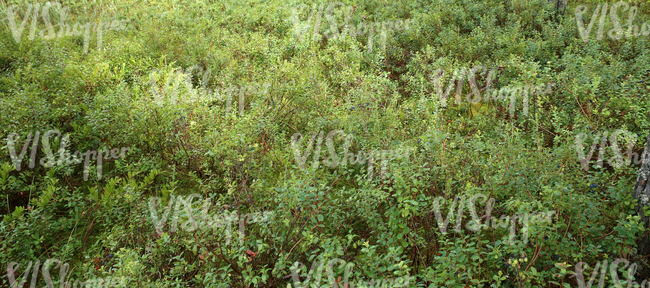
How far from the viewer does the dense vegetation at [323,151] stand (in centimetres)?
282

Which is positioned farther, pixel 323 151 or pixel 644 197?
pixel 323 151

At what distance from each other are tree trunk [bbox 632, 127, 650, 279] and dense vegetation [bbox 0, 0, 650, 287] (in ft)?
0.24

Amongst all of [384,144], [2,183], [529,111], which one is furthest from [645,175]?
[2,183]

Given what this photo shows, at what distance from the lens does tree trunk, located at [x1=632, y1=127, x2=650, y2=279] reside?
2572 millimetres

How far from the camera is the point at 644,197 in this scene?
8.52 feet

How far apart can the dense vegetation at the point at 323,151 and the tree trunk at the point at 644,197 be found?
2.9 inches

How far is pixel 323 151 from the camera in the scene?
441 cm

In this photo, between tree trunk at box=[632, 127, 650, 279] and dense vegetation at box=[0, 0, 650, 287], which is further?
dense vegetation at box=[0, 0, 650, 287]

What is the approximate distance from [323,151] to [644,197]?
9.23 feet

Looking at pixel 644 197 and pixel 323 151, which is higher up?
pixel 323 151

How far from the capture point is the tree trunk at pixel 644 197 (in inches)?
101

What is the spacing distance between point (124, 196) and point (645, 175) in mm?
4304

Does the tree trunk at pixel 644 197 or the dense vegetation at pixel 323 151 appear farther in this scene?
the dense vegetation at pixel 323 151

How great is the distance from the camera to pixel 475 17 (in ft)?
25.5
